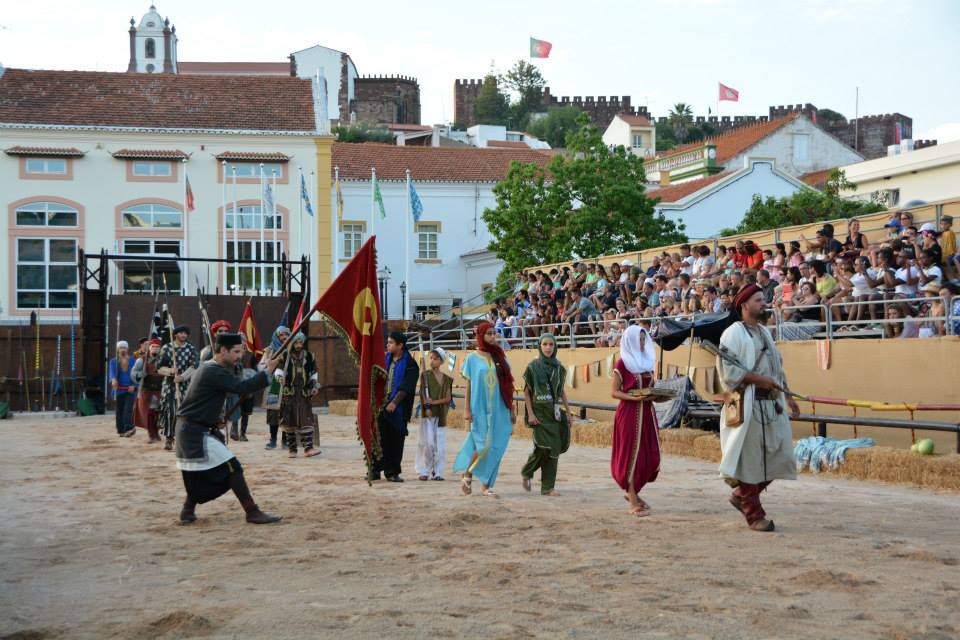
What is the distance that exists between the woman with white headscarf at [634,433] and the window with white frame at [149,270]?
31.5 metres

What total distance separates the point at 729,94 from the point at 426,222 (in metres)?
41.5

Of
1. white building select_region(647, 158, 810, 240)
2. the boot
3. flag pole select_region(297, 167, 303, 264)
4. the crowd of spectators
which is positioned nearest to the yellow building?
white building select_region(647, 158, 810, 240)

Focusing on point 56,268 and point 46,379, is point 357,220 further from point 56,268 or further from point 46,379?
point 46,379

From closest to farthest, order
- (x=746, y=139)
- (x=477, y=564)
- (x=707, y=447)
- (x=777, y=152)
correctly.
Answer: (x=477, y=564) → (x=707, y=447) → (x=777, y=152) → (x=746, y=139)

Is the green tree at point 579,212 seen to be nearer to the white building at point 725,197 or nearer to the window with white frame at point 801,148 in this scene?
the white building at point 725,197

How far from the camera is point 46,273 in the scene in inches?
1624

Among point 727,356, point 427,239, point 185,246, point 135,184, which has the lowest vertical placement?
point 727,356

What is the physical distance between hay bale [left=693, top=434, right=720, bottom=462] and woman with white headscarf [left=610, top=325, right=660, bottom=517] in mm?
5603

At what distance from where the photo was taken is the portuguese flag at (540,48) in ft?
316

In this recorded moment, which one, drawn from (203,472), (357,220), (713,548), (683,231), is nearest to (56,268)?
(357,220)

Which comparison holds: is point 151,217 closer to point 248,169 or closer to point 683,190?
point 248,169

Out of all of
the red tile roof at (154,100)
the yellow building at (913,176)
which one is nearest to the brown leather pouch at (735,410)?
the yellow building at (913,176)

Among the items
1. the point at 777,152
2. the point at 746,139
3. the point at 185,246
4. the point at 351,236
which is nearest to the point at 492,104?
the point at 746,139

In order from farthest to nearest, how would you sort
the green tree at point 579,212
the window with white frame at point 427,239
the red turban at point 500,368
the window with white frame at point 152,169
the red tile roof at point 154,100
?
the window with white frame at point 427,239, the green tree at point 579,212, the red tile roof at point 154,100, the window with white frame at point 152,169, the red turban at point 500,368
